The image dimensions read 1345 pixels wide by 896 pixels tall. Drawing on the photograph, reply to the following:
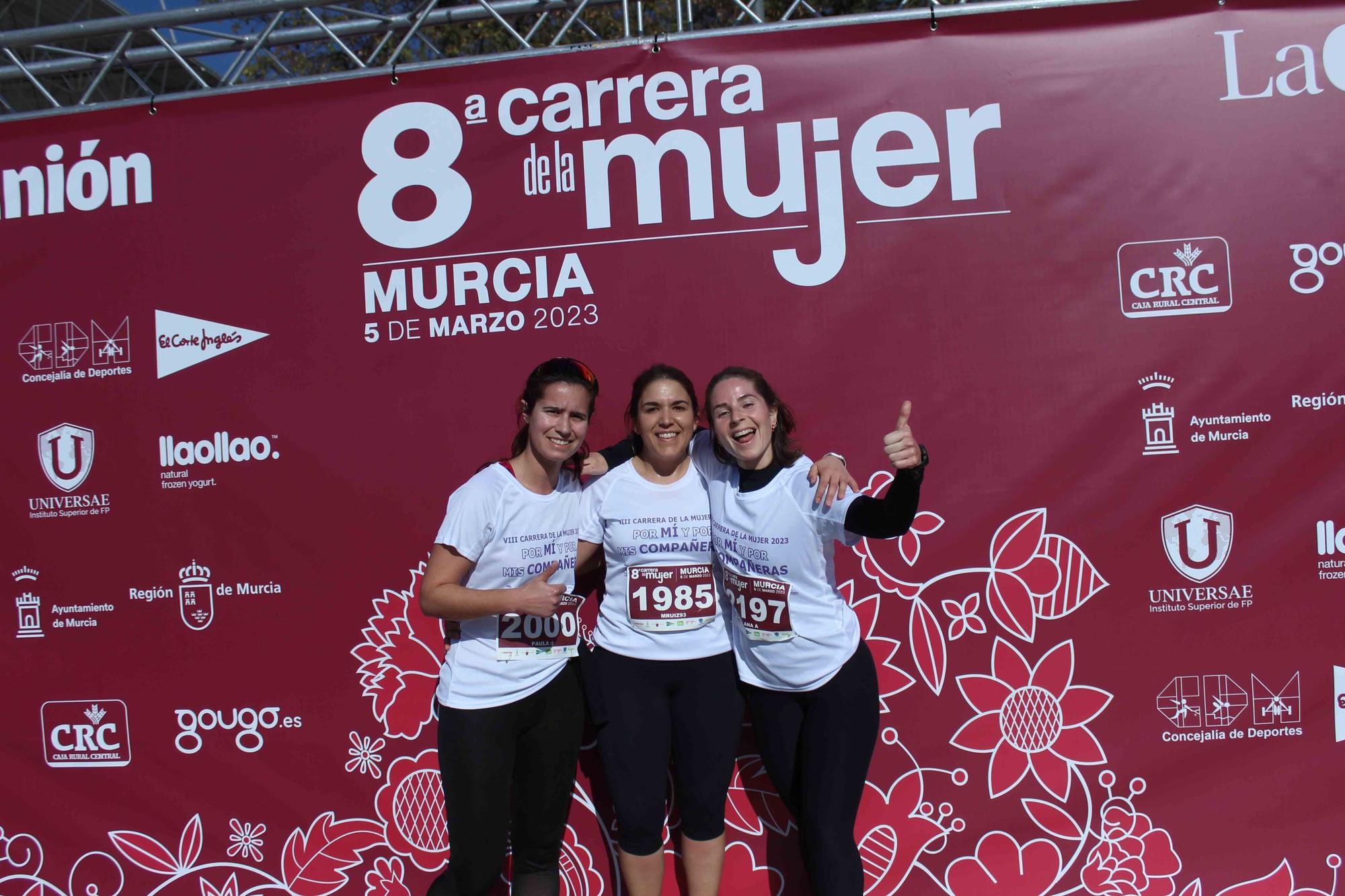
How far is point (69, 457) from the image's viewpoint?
2863mm

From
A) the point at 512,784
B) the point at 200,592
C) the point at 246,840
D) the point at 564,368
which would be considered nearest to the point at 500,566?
the point at 564,368

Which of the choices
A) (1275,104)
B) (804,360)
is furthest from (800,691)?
(1275,104)

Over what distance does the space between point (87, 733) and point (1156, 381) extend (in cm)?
362

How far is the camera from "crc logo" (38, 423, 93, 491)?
9.37ft

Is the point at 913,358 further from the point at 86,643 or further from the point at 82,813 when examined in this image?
the point at 82,813

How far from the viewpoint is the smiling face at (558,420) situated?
2199 millimetres

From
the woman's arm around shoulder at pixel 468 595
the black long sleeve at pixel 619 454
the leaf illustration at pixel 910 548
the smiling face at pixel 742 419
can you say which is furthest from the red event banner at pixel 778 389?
the woman's arm around shoulder at pixel 468 595

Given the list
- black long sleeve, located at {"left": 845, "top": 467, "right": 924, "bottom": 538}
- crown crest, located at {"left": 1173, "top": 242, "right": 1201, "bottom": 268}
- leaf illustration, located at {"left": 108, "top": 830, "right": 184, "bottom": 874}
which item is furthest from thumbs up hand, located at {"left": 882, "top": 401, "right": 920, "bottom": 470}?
leaf illustration, located at {"left": 108, "top": 830, "right": 184, "bottom": 874}

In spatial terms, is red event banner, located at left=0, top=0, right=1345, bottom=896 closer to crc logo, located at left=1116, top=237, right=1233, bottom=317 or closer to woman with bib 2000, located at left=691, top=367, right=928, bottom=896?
crc logo, located at left=1116, top=237, right=1233, bottom=317

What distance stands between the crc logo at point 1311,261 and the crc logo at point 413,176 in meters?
2.54

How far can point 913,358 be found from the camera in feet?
8.59

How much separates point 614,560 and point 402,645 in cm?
91

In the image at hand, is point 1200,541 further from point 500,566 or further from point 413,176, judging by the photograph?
point 413,176

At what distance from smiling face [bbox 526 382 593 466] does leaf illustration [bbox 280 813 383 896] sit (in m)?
1.49
